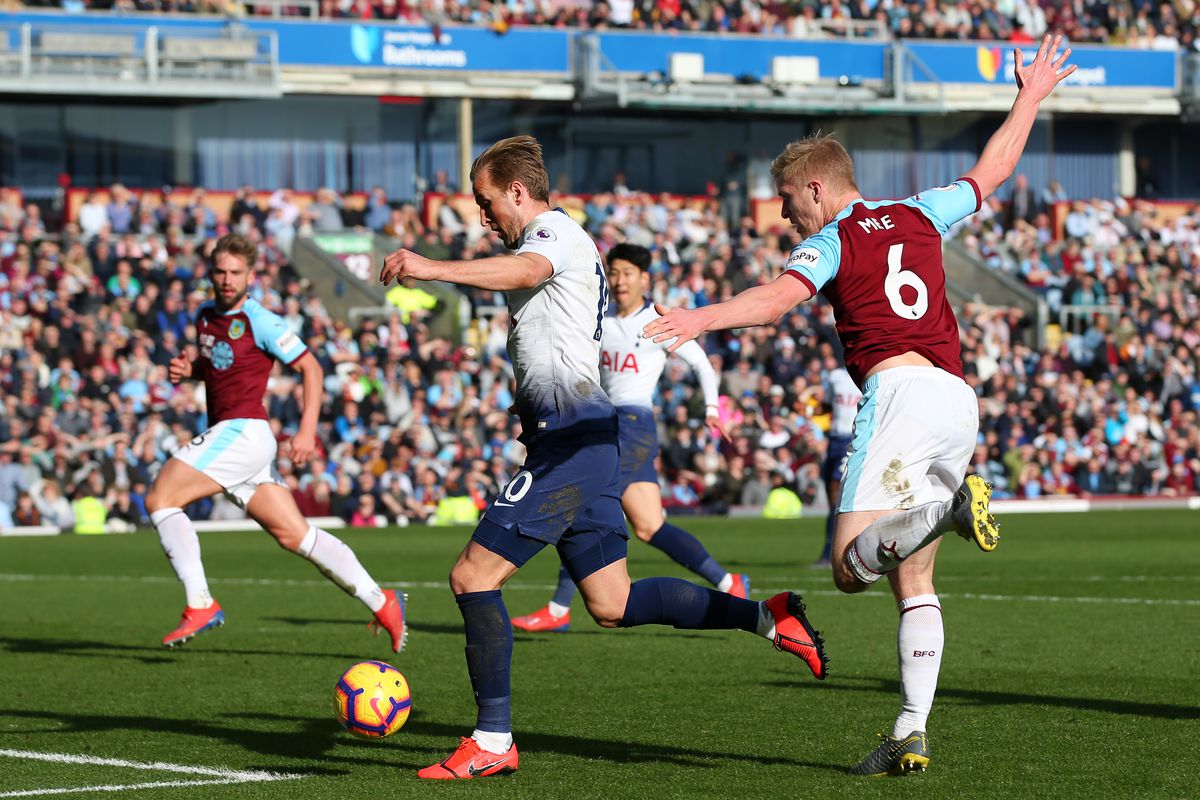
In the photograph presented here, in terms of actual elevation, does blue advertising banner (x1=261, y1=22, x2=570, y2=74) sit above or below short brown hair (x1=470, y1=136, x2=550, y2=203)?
above

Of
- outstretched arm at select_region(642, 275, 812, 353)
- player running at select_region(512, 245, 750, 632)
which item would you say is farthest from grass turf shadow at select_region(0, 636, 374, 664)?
outstretched arm at select_region(642, 275, 812, 353)

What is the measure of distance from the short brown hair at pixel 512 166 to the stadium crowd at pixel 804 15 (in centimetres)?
2989

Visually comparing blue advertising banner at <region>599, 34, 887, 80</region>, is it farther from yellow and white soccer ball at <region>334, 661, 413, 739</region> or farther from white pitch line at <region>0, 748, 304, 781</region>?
white pitch line at <region>0, 748, 304, 781</region>

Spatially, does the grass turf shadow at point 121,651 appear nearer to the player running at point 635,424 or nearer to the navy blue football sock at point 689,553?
the player running at point 635,424

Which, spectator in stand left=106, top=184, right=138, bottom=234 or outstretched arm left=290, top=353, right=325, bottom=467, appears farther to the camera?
spectator in stand left=106, top=184, right=138, bottom=234

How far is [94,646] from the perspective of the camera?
11531 millimetres

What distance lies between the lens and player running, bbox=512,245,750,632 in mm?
11539

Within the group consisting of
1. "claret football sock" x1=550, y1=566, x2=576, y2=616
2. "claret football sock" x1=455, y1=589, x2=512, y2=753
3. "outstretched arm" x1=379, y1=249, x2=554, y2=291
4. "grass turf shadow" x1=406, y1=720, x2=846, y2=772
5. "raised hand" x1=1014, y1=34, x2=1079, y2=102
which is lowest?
"claret football sock" x1=550, y1=566, x2=576, y2=616

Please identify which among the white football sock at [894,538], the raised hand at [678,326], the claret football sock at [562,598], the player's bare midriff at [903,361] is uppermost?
the raised hand at [678,326]

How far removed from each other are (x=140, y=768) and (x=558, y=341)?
2.31 metres

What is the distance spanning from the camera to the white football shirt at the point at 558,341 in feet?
22.5

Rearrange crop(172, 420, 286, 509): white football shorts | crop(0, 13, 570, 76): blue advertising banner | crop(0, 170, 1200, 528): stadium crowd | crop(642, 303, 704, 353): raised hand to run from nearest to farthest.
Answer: crop(642, 303, 704, 353): raised hand, crop(172, 420, 286, 509): white football shorts, crop(0, 170, 1200, 528): stadium crowd, crop(0, 13, 570, 76): blue advertising banner

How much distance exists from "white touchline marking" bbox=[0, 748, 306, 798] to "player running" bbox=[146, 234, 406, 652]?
9.47 feet

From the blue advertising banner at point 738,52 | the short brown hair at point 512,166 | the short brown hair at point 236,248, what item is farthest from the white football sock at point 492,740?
the blue advertising banner at point 738,52
